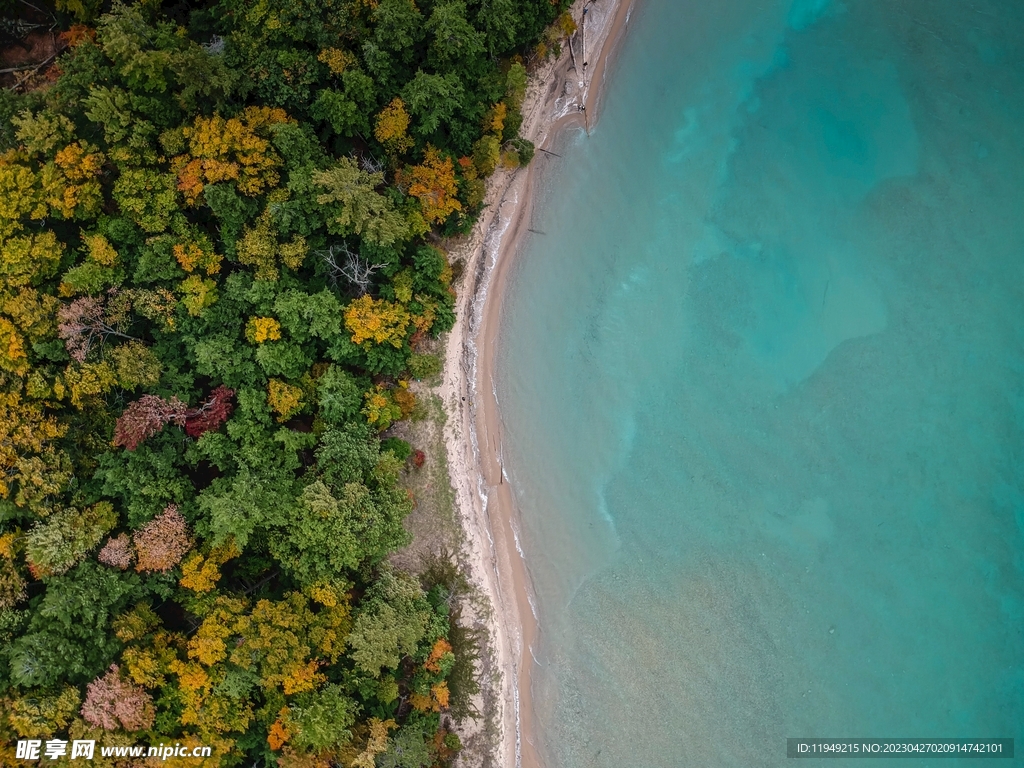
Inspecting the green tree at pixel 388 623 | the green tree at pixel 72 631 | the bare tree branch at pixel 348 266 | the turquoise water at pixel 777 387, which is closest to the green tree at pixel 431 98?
the bare tree branch at pixel 348 266

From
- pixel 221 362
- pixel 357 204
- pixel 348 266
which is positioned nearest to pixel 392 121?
pixel 357 204

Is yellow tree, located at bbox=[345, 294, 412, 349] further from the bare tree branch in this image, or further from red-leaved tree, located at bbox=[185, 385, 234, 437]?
red-leaved tree, located at bbox=[185, 385, 234, 437]

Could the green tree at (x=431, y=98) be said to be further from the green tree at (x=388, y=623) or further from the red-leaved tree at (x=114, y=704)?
the red-leaved tree at (x=114, y=704)

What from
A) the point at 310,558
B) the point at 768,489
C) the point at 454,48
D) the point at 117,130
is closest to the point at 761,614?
the point at 768,489

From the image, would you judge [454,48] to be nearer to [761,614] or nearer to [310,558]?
[310,558]

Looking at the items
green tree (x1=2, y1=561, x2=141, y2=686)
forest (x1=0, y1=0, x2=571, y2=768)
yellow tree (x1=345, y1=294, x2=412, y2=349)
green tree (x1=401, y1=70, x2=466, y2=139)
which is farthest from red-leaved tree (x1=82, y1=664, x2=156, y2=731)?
green tree (x1=401, y1=70, x2=466, y2=139)

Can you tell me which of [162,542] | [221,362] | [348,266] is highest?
[348,266]

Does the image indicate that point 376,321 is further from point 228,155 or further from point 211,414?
point 228,155
